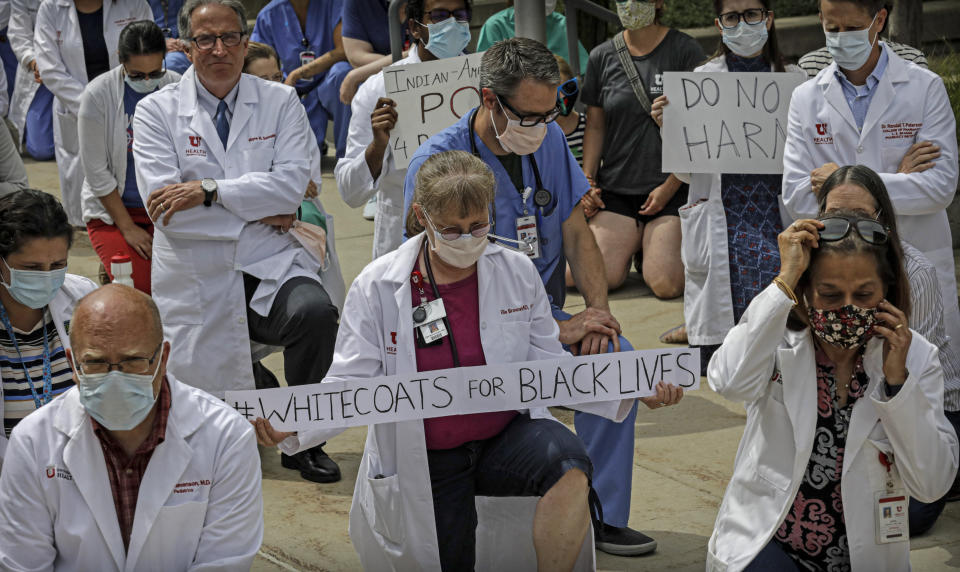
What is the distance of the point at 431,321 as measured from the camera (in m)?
4.47

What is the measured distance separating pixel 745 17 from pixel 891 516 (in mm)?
3344

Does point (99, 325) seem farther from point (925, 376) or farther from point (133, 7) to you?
point (133, 7)

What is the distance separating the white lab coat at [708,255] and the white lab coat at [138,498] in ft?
11.9

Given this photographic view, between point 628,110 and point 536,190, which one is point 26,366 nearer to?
point 536,190

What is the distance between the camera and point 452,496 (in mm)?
4551

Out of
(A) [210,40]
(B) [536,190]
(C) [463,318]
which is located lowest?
(C) [463,318]

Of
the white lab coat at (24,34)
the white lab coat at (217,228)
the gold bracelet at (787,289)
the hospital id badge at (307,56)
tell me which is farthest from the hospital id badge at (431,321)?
the white lab coat at (24,34)

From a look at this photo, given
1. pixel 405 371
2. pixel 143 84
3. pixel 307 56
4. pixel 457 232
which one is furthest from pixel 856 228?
pixel 307 56

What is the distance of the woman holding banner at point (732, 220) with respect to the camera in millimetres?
6777

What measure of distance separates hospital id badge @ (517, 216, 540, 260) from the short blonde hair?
2.57 ft

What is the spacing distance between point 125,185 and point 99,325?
3.20m

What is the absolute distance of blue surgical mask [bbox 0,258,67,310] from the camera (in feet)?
15.6

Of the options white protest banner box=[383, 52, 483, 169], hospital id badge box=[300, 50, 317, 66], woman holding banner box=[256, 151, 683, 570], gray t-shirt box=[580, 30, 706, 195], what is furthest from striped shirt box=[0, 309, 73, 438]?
hospital id badge box=[300, 50, 317, 66]

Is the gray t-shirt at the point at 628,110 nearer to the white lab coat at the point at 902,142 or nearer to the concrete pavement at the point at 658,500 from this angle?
the concrete pavement at the point at 658,500
